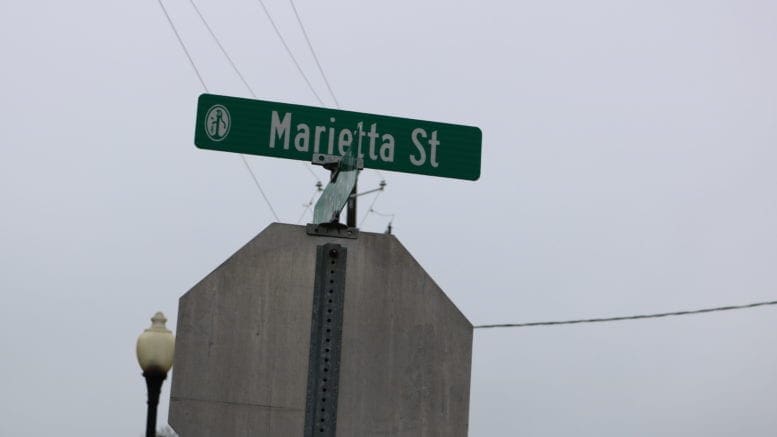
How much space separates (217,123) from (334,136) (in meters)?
0.43

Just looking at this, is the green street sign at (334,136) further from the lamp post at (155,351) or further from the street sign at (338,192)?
the lamp post at (155,351)

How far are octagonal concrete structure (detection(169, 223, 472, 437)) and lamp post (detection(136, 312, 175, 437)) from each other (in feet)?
Result: 20.1

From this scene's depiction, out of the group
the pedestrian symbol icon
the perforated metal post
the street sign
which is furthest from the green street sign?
the perforated metal post

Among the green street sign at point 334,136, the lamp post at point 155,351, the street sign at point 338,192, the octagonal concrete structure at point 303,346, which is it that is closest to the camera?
the octagonal concrete structure at point 303,346

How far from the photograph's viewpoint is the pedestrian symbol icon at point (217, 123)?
14.9 ft

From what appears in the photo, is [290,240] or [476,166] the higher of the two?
[476,166]

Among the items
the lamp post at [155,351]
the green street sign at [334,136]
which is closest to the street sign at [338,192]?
the green street sign at [334,136]

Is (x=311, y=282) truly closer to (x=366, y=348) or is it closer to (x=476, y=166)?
(x=366, y=348)

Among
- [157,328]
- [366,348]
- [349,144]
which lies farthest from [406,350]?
[157,328]

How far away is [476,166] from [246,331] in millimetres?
1418

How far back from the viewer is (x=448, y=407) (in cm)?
346

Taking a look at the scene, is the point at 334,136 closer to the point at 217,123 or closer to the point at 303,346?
the point at 217,123

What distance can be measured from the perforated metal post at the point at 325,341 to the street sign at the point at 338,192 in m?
0.13

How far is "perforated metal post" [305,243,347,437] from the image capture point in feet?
11.3
